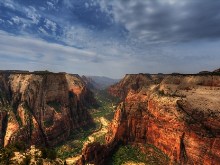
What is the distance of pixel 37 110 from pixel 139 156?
148 feet

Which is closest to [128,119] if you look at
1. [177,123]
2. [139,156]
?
[139,156]

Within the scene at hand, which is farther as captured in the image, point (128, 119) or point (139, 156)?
point (128, 119)

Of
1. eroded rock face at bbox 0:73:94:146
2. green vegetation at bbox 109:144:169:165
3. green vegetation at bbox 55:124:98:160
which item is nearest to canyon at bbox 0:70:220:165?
A: eroded rock face at bbox 0:73:94:146

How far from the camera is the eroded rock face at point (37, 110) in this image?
8569cm

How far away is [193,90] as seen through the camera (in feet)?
266

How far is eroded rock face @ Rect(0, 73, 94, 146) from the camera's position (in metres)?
85.7

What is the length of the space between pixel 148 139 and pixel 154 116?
8024mm

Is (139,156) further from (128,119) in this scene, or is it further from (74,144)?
(74,144)

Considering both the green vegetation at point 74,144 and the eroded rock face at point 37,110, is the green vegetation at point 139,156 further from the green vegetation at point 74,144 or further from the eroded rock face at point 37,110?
the eroded rock face at point 37,110

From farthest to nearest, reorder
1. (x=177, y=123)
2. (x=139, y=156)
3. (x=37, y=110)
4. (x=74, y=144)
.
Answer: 1. (x=37, y=110)
2. (x=74, y=144)
3. (x=139, y=156)
4. (x=177, y=123)

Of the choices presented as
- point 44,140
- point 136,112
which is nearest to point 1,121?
point 44,140

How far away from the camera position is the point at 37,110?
319ft

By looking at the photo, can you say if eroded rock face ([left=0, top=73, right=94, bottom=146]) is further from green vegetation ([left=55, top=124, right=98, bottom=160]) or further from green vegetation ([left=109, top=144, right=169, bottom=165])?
green vegetation ([left=109, top=144, right=169, bottom=165])

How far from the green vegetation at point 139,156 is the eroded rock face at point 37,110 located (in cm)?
2817
